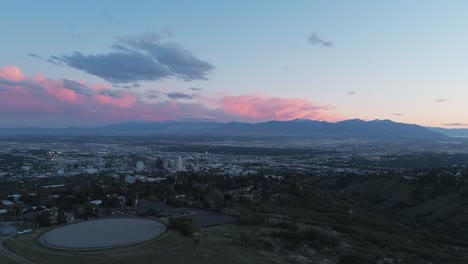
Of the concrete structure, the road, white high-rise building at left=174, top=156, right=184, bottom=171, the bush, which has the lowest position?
Answer: white high-rise building at left=174, top=156, right=184, bottom=171

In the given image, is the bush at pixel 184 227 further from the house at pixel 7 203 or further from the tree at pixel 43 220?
the house at pixel 7 203

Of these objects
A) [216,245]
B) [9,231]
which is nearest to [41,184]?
[9,231]

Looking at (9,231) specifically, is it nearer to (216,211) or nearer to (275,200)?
(216,211)

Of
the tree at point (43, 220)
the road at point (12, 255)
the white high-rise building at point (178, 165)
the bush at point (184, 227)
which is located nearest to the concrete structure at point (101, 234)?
the bush at point (184, 227)

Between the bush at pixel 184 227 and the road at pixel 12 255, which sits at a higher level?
the bush at pixel 184 227

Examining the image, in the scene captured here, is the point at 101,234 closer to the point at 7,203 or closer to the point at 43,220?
the point at 43,220

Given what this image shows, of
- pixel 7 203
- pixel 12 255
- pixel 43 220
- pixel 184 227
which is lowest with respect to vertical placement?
pixel 7 203

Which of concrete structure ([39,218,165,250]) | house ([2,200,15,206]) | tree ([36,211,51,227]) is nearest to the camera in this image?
concrete structure ([39,218,165,250])

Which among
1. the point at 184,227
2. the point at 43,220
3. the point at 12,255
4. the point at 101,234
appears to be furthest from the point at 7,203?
the point at 184,227

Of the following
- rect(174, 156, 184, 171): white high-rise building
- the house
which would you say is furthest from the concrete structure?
rect(174, 156, 184, 171): white high-rise building

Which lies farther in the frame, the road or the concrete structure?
the concrete structure

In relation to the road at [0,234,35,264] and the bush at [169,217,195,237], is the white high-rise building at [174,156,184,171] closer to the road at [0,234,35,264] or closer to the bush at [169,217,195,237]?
the bush at [169,217,195,237]
